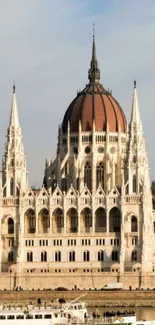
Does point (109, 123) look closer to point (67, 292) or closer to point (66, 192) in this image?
point (66, 192)

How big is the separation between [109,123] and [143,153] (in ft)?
39.3

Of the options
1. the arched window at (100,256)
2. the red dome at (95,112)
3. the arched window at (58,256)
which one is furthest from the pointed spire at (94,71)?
the arched window at (100,256)

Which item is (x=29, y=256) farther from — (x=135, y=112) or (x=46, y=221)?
(x=135, y=112)

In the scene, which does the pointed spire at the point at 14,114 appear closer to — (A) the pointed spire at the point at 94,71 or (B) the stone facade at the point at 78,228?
(B) the stone facade at the point at 78,228

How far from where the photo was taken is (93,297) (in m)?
151

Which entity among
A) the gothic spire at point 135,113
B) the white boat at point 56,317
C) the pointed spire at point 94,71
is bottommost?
the white boat at point 56,317

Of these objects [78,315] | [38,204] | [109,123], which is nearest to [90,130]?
[109,123]

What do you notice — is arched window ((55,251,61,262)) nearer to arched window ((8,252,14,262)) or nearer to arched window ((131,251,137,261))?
arched window ((8,252,14,262))

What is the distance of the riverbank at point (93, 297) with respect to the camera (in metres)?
149

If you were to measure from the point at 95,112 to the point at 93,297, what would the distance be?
4200cm

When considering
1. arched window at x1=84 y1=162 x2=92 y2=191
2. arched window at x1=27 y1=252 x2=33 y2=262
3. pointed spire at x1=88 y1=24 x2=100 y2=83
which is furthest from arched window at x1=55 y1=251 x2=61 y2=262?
pointed spire at x1=88 y1=24 x2=100 y2=83

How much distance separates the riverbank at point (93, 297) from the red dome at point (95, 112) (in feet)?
120

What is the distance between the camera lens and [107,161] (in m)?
183

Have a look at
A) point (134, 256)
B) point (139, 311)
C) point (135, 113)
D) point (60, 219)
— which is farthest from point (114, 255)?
point (139, 311)
